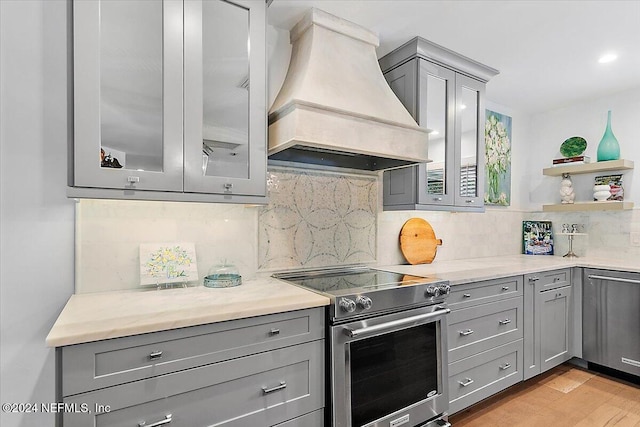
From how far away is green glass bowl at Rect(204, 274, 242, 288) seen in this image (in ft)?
6.07

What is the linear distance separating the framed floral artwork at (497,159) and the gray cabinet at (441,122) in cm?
78

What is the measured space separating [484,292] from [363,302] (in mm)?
1137

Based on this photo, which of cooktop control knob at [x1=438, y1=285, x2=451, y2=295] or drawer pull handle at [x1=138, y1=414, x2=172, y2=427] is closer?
drawer pull handle at [x1=138, y1=414, x2=172, y2=427]

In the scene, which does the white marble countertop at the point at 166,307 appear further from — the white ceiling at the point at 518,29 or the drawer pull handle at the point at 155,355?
the white ceiling at the point at 518,29

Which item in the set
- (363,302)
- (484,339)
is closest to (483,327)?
(484,339)

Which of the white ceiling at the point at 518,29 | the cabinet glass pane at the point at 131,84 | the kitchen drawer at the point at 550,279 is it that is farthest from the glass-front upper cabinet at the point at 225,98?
the kitchen drawer at the point at 550,279

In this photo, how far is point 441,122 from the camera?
103 inches

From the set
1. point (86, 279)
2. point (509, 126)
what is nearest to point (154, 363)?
point (86, 279)

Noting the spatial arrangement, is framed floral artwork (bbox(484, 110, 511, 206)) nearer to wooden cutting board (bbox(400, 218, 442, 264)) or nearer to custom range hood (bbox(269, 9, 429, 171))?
wooden cutting board (bbox(400, 218, 442, 264))

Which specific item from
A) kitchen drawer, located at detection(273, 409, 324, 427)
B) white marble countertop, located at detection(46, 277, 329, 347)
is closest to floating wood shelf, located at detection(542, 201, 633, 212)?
white marble countertop, located at detection(46, 277, 329, 347)

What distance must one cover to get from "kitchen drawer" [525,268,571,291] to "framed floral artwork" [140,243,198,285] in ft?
7.99

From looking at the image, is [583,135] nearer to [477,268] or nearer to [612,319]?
[612,319]

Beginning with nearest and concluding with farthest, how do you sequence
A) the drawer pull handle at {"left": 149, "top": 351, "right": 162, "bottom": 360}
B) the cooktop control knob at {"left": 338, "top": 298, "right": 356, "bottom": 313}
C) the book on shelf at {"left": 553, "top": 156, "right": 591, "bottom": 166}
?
the drawer pull handle at {"left": 149, "top": 351, "right": 162, "bottom": 360} < the cooktop control knob at {"left": 338, "top": 298, "right": 356, "bottom": 313} < the book on shelf at {"left": 553, "top": 156, "right": 591, "bottom": 166}

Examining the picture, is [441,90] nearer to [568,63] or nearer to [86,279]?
[568,63]
